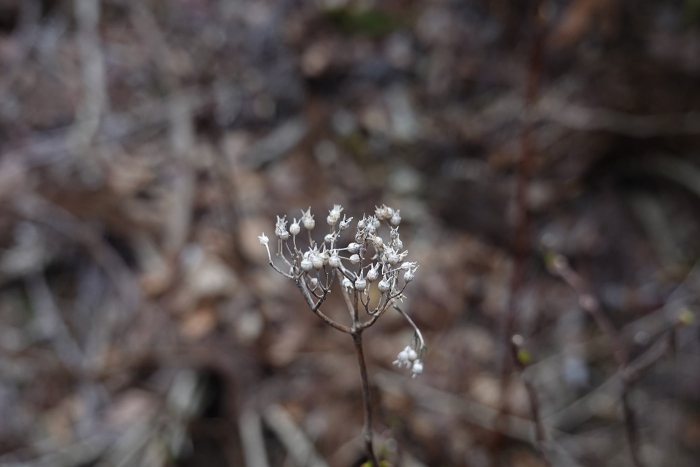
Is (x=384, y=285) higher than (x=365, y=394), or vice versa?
(x=384, y=285)

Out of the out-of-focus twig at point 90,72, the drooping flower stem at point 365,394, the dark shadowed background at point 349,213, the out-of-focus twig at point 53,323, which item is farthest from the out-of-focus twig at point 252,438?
the out-of-focus twig at point 90,72

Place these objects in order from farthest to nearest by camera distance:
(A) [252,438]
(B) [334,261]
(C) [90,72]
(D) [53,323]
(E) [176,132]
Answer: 1. (C) [90,72]
2. (E) [176,132]
3. (D) [53,323]
4. (A) [252,438]
5. (B) [334,261]

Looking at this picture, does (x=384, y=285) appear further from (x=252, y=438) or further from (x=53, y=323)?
(x=53, y=323)

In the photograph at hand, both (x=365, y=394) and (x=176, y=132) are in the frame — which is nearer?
(x=365, y=394)

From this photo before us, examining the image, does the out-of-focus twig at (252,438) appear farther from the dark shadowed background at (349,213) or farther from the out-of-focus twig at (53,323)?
the out-of-focus twig at (53,323)

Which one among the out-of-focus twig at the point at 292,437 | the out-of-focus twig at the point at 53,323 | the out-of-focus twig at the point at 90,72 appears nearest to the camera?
the out-of-focus twig at the point at 292,437

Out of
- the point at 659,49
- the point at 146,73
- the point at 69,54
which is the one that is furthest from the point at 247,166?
the point at 659,49

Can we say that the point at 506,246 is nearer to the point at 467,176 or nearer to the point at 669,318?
the point at 467,176

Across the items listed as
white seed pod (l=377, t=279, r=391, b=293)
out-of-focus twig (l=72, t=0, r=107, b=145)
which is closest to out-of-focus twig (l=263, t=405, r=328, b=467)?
white seed pod (l=377, t=279, r=391, b=293)

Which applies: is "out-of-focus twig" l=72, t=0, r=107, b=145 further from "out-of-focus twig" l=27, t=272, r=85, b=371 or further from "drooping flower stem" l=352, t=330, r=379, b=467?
"drooping flower stem" l=352, t=330, r=379, b=467

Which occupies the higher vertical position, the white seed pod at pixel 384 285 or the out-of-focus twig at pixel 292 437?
the out-of-focus twig at pixel 292 437

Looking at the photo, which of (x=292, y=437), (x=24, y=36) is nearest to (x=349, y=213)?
(x=292, y=437)
